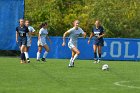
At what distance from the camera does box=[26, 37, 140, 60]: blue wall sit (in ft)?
89.3

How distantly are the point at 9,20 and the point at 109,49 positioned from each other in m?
6.21

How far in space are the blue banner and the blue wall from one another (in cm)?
152

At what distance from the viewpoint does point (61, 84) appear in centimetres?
1253

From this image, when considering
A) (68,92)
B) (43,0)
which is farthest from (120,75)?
(43,0)

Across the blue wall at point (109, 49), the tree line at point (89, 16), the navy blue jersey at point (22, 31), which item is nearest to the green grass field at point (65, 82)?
the navy blue jersey at point (22, 31)

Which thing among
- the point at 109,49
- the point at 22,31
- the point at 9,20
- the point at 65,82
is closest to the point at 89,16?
the point at 9,20

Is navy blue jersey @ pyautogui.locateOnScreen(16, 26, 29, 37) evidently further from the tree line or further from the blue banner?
the tree line

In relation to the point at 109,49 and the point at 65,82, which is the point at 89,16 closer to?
the point at 109,49

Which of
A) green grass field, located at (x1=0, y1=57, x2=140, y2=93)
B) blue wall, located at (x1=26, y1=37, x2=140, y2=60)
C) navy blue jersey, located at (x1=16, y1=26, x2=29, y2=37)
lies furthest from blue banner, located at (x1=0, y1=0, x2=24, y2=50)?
green grass field, located at (x1=0, y1=57, x2=140, y2=93)

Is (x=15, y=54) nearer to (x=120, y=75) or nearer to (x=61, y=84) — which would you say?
(x=120, y=75)

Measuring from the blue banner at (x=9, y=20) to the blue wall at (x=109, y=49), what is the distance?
1.52 meters

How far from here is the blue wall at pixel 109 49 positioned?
89.3 ft

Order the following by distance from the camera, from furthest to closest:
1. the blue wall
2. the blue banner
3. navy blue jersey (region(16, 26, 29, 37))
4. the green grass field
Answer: the blue banner < the blue wall < navy blue jersey (region(16, 26, 29, 37)) < the green grass field

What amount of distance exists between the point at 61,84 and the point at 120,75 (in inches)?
145
